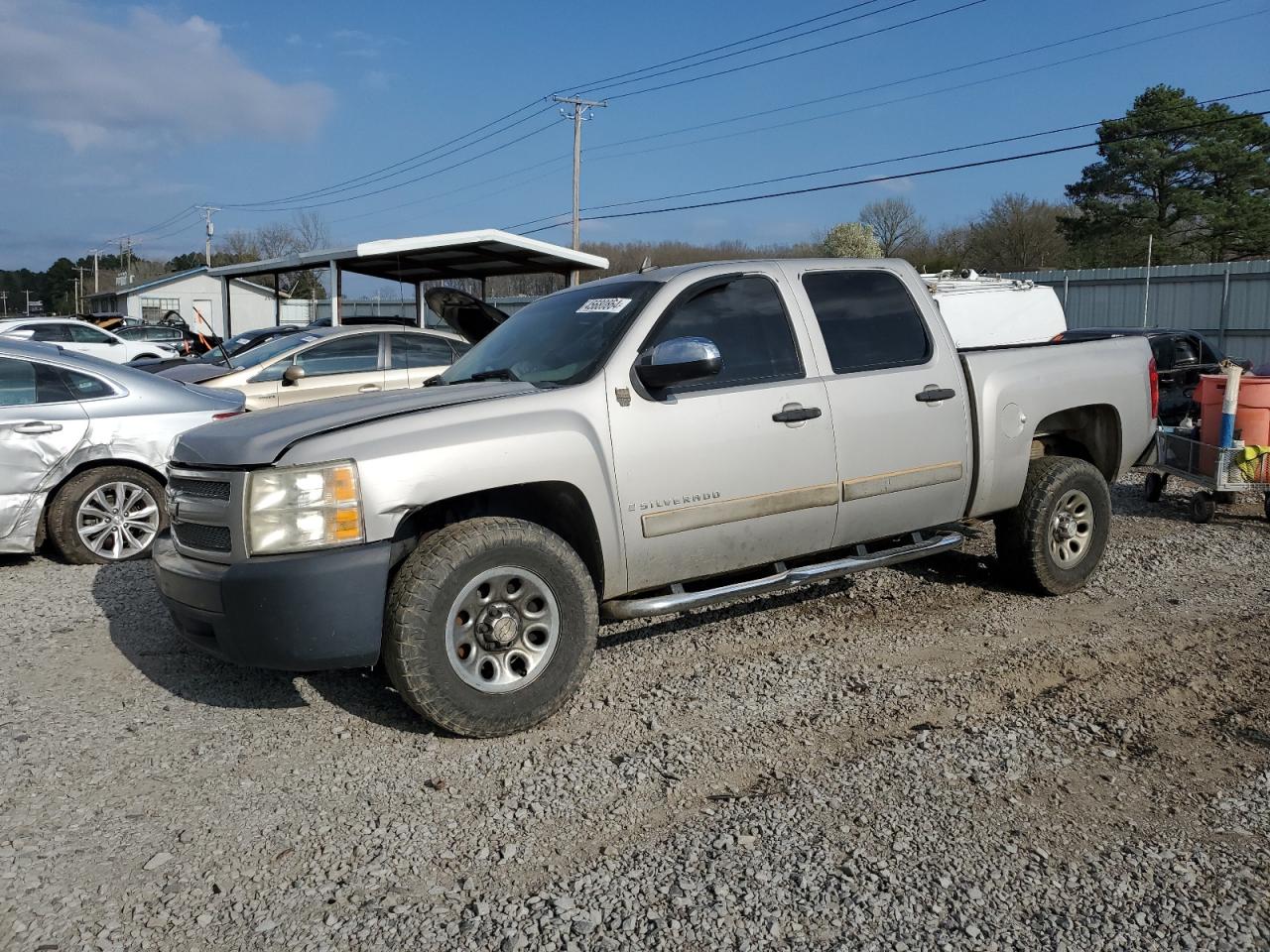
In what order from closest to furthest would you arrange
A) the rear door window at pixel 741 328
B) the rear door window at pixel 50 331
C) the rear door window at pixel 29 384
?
the rear door window at pixel 741 328
the rear door window at pixel 29 384
the rear door window at pixel 50 331

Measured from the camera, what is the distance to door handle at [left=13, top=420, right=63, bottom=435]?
717 centimetres

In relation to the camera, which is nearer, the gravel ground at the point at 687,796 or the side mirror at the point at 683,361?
the gravel ground at the point at 687,796

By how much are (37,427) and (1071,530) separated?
6.78 meters

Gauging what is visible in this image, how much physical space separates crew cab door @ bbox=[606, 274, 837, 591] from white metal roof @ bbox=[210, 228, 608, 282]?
12036 millimetres

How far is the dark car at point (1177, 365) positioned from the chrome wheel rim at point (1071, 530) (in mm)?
8242

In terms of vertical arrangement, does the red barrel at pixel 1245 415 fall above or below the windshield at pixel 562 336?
below

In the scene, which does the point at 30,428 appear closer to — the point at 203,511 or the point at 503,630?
the point at 203,511

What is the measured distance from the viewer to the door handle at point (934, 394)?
561cm

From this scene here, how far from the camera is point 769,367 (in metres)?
5.18

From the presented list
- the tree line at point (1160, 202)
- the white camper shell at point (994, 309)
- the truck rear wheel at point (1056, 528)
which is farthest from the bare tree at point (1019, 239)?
the truck rear wheel at point (1056, 528)

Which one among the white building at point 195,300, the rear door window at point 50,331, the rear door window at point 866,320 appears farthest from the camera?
the white building at point 195,300

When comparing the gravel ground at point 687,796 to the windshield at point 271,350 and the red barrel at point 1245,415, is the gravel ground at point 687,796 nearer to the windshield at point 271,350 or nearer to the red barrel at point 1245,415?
the red barrel at point 1245,415

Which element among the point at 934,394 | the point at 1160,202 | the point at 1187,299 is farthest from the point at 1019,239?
the point at 934,394

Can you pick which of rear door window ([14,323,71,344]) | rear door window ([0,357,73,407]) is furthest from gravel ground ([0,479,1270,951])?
rear door window ([14,323,71,344])
